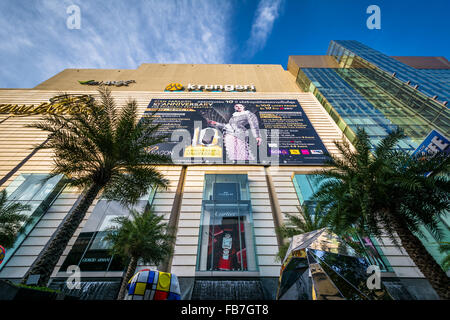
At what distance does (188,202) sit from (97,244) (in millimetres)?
5809

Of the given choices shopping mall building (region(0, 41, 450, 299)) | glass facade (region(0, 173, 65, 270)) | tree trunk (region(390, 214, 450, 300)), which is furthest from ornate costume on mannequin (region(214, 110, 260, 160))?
glass facade (region(0, 173, 65, 270))

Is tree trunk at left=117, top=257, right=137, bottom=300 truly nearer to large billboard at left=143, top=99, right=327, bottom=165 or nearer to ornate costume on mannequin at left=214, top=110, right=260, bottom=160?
large billboard at left=143, top=99, right=327, bottom=165

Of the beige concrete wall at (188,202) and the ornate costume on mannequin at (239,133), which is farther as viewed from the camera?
the ornate costume on mannequin at (239,133)

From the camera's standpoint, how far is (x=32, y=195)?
41.1ft

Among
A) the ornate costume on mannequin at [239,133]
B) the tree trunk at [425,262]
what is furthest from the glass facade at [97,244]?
the tree trunk at [425,262]

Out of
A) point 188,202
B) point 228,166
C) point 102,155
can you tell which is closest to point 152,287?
point 102,155

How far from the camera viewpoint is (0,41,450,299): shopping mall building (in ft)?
32.7

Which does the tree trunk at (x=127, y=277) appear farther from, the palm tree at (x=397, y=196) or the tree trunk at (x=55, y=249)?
the palm tree at (x=397, y=196)

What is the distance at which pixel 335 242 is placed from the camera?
12.9 feet

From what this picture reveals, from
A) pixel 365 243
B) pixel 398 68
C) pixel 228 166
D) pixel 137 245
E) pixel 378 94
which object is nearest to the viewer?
pixel 137 245

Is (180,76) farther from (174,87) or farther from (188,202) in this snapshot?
(188,202)

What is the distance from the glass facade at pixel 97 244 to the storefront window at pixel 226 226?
4.31m

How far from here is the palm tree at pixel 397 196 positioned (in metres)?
6.70

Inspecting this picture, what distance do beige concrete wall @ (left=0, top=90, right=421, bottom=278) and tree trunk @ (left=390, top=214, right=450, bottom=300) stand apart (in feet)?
16.6
